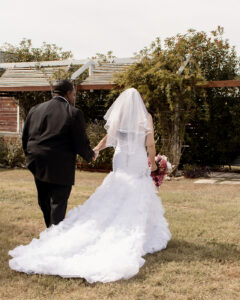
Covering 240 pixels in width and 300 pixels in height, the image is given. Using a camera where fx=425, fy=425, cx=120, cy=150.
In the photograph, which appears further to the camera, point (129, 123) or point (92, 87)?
point (92, 87)

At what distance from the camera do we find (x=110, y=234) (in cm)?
469

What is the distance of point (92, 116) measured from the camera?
50.0 ft

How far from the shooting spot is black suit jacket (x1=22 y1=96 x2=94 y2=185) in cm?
466

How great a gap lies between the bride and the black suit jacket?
57 cm

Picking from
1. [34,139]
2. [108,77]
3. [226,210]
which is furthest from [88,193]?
[108,77]

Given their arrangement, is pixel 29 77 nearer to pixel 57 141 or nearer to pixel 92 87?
pixel 92 87

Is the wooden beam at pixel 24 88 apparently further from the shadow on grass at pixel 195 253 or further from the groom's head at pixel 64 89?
the shadow on grass at pixel 195 253

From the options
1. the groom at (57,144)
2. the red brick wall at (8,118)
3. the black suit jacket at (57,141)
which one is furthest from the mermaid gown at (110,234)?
the red brick wall at (8,118)

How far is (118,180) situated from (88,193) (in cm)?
388

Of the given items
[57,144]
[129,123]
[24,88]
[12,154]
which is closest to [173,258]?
[129,123]

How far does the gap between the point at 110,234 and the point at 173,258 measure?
2.49ft

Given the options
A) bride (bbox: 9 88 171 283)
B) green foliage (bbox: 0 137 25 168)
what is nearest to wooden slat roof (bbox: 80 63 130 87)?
green foliage (bbox: 0 137 25 168)

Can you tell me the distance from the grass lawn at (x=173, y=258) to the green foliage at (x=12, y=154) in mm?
5403

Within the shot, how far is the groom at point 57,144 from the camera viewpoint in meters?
4.66
